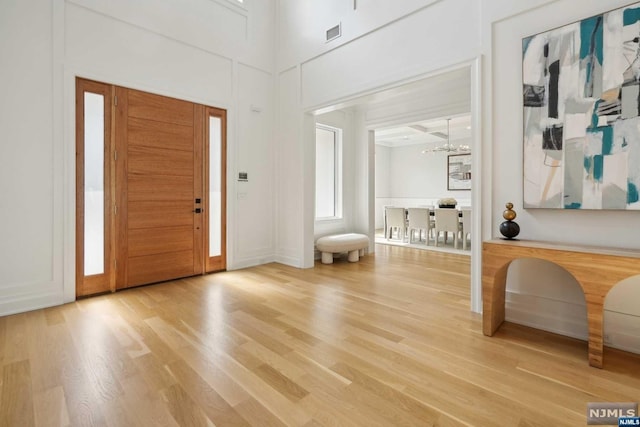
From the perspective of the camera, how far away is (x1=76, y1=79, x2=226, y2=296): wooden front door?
3.64 m

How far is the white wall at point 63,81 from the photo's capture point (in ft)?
9.77

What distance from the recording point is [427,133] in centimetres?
925

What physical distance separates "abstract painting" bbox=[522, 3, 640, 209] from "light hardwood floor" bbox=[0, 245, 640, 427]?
4.00 feet

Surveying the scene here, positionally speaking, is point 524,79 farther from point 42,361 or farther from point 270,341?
point 42,361

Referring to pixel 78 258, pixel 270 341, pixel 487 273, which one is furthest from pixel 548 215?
pixel 78 258

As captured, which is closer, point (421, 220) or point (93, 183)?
point (93, 183)

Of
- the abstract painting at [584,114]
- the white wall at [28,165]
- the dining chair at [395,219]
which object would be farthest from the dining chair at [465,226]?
the white wall at [28,165]

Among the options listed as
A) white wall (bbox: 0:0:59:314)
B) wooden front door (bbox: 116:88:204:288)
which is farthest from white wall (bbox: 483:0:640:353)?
white wall (bbox: 0:0:59:314)

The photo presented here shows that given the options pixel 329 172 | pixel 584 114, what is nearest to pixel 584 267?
pixel 584 114

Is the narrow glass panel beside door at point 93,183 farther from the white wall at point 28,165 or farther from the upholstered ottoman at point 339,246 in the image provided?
the upholstered ottoman at point 339,246

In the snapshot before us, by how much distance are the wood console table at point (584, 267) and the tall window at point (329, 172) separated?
384cm

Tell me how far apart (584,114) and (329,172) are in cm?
433

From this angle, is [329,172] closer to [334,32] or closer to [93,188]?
[334,32]

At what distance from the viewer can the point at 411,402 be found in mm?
1678
